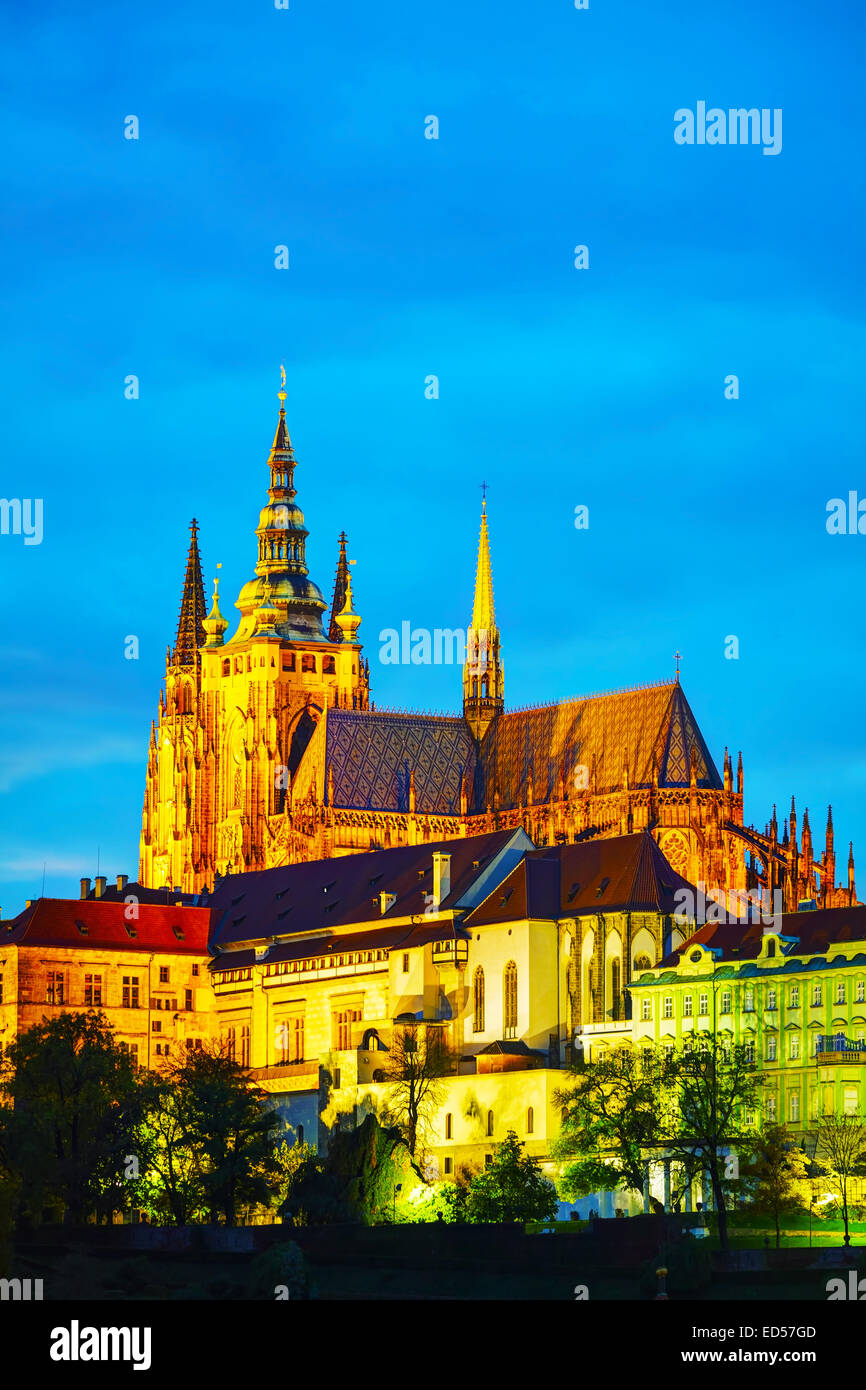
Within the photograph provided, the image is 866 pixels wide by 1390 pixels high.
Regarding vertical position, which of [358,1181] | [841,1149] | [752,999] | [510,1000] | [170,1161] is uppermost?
[510,1000]

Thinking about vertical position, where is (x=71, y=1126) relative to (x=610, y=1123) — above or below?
above

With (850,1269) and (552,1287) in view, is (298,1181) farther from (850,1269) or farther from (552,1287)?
(850,1269)

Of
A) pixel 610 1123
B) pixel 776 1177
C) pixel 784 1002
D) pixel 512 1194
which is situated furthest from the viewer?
pixel 784 1002

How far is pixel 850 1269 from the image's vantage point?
144000 millimetres

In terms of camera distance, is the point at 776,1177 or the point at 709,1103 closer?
the point at 776,1177

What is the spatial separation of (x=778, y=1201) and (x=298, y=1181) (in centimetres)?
2674

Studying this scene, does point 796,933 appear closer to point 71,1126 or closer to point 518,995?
point 518,995

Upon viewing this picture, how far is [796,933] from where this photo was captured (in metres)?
179

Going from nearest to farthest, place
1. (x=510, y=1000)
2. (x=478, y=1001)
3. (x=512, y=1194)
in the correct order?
(x=512, y=1194)
(x=510, y=1000)
(x=478, y=1001)

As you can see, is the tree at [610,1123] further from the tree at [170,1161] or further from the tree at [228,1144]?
the tree at [170,1161]

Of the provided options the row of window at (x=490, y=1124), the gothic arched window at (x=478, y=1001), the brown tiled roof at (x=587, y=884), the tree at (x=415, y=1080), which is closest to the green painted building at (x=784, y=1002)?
the row of window at (x=490, y=1124)

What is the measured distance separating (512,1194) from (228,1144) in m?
14.0

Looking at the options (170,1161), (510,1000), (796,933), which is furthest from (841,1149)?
(510,1000)
